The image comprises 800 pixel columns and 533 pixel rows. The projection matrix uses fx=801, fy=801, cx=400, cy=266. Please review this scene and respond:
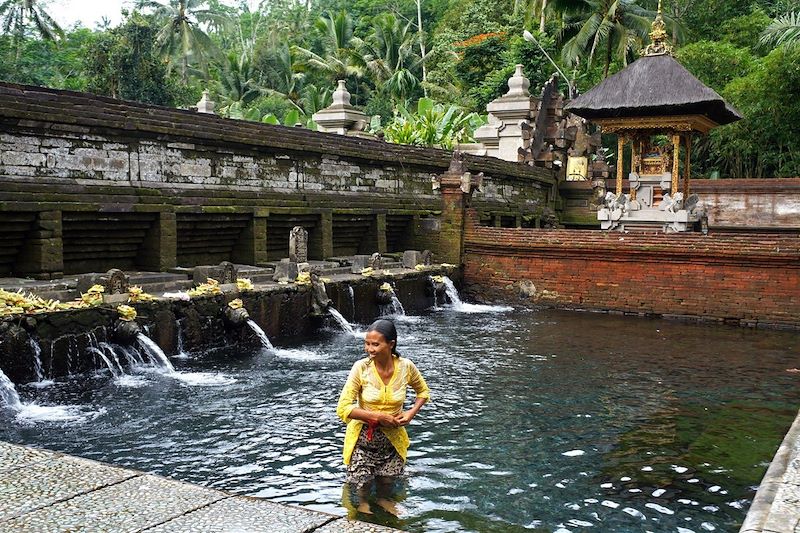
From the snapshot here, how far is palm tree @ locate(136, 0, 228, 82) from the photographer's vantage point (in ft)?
146

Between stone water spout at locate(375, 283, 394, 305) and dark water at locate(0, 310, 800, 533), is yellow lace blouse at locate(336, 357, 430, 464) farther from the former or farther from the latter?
stone water spout at locate(375, 283, 394, 305)

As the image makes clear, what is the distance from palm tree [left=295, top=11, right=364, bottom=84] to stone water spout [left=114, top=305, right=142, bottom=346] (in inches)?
1393

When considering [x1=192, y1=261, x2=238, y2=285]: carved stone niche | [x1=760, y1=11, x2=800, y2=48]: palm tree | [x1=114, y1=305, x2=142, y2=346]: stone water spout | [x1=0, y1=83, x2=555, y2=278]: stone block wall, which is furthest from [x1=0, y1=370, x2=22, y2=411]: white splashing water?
[x1=760, y1=11, x2=800, y2=48]: palm tree

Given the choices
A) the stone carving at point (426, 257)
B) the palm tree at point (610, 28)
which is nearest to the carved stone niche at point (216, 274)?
the stone carving at point (426, 257)

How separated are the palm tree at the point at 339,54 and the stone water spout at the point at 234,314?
33945 millimetres

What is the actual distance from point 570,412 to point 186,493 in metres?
4.95

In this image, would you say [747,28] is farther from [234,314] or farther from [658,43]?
[234,314]

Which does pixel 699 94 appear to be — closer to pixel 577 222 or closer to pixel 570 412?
pixel 577 222

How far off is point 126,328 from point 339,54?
37.2 meters

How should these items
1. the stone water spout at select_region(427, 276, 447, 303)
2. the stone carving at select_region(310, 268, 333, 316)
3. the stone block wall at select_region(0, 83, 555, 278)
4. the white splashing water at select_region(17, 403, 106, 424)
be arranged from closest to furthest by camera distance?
the white splashing water at select_region(17, 403, 106, 424), the stone block wall at select_region(0, 83, 555, 278), the stone carving at select_region(310, 268, 333, 316), the stone water spout at select_region(427, 276, 447, 303)

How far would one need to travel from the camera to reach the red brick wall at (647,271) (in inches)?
551

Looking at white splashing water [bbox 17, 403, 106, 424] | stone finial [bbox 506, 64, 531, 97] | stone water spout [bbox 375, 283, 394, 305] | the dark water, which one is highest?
stone finial [bbox 506, 64, 531, 97]

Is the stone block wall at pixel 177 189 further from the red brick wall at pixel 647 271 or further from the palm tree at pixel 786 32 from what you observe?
the palm tree at pixel 786 32

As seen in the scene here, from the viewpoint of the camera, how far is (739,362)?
11.0 metres
